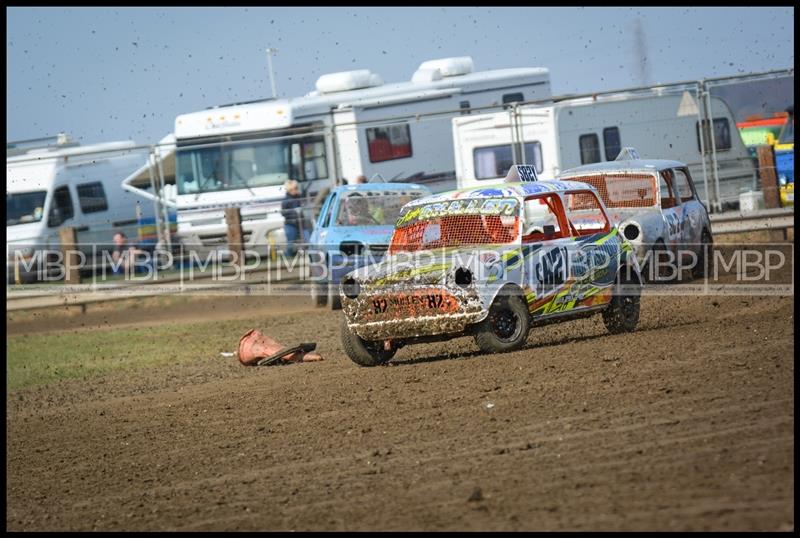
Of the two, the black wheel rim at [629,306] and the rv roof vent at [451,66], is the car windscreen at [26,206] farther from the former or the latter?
the black wheel rim at [629,306]

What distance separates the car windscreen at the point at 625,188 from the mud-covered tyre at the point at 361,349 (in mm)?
5659

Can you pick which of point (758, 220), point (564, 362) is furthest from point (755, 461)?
point (758, 220)

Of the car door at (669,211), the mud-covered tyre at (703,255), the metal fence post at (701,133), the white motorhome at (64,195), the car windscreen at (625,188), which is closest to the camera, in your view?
the car door at (669,211)

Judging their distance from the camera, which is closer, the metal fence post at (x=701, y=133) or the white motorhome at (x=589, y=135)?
the metal fence post at (x=701, y=133)

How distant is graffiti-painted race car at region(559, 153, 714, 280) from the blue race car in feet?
8.58

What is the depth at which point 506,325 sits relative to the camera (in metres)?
10.8

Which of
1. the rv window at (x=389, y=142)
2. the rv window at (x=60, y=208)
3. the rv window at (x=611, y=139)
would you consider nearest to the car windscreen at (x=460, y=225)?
the rv window at (x=611, y=139)

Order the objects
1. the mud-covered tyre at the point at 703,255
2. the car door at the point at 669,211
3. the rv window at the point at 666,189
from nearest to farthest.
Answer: the car door at the point at 669,211 → the rv window at the point at 666,189 → the mud-covered tyre at the point at 703,255

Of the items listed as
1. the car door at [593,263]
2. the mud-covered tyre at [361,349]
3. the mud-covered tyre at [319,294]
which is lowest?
the mud-covered tyre at [361,349]

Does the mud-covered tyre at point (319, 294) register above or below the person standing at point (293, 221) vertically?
below

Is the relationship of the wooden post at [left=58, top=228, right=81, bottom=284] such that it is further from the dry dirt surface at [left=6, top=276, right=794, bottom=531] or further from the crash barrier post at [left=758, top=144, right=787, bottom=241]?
the crash barrier post at [left=758, top=144, right=787, bottom=241]

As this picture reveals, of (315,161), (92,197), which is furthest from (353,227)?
(92,197)

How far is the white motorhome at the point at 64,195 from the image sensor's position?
27406mm

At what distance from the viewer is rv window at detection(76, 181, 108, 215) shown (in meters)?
28.3
